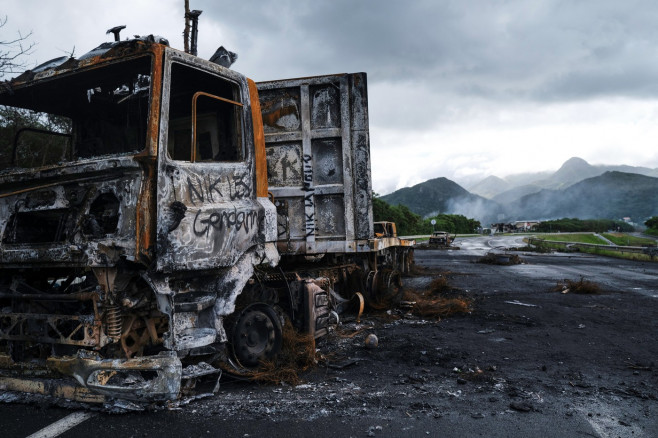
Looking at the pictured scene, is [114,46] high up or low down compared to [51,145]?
up

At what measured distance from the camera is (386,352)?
516 centimetres

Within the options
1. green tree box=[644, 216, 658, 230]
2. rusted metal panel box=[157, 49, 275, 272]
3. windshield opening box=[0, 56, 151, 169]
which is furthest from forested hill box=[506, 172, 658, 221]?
windshield opening box=[0, 56, 151, 169]

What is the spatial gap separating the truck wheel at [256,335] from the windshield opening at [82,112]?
1.82 metres

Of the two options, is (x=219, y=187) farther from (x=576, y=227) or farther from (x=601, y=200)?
(x=601, y=200)

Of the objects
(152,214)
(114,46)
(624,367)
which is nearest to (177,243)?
(152,214)

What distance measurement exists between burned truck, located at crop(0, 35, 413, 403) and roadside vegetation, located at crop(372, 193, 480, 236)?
2742 centimetres

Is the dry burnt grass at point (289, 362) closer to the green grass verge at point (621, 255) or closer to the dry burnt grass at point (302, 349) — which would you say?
the dry burnt grass at point (302, 349)

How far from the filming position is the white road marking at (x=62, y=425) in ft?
9.25

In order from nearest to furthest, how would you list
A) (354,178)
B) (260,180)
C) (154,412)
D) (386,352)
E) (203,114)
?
(154,412) < (203,114) < (260,180) < (386,352) < (354,178)

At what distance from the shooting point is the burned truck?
3174 mm

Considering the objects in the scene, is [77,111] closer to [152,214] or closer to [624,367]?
[152,214]

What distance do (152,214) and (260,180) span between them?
1.30m

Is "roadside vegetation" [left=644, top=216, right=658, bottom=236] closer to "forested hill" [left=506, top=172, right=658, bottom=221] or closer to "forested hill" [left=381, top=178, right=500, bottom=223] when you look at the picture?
"forested hill" [left=506, top=172, right=658, bottom=221]

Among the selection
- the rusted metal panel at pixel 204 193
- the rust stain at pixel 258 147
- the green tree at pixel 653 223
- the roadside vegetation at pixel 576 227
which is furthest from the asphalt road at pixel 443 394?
the roadside vegetation at pixel 576 227
